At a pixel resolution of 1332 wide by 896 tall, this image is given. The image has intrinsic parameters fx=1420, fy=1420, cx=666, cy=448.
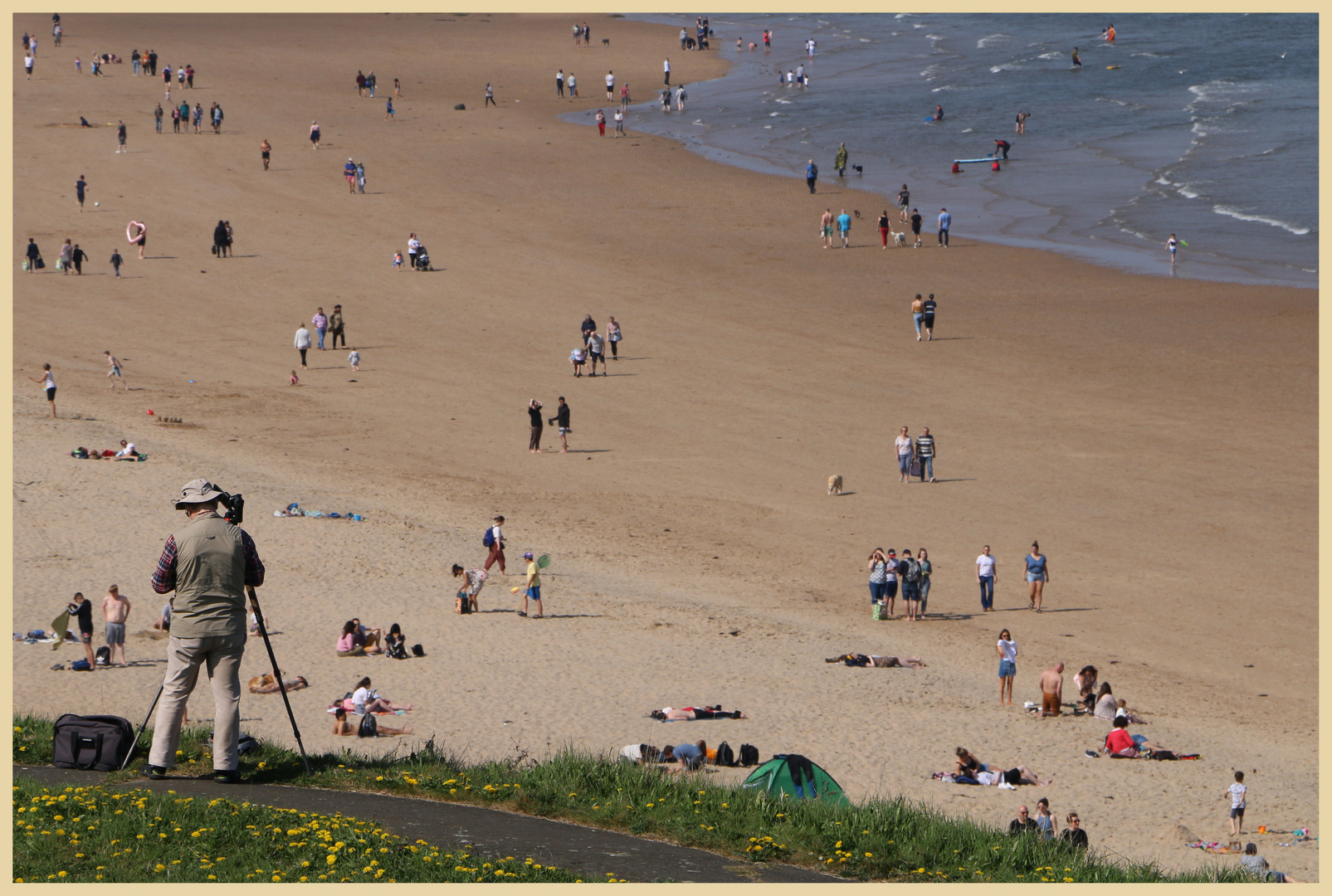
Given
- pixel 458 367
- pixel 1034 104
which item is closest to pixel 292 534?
pixel 458 367

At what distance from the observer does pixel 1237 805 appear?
1577cm

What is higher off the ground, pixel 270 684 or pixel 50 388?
pixel 50 388

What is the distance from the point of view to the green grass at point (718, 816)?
29.5 feet

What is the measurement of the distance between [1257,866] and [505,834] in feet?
27.5

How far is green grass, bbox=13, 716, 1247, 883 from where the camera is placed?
29.5ft

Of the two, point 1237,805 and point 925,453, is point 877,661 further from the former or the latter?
point 925,453

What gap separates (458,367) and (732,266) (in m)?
12.9

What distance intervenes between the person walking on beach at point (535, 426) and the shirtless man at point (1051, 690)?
47.4 feet

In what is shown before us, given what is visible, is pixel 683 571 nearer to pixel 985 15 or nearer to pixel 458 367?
pixel 458 367

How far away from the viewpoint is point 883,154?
65.9 metres

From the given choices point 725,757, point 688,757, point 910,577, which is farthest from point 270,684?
point 910,577

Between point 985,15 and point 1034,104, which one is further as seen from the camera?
point 985,15

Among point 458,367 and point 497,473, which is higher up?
point 458,367

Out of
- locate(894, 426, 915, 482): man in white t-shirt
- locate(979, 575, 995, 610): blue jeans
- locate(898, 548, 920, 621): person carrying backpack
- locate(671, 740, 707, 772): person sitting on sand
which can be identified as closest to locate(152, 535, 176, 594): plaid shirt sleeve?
locate(671, 740, 707, 772): person sitting on sand
